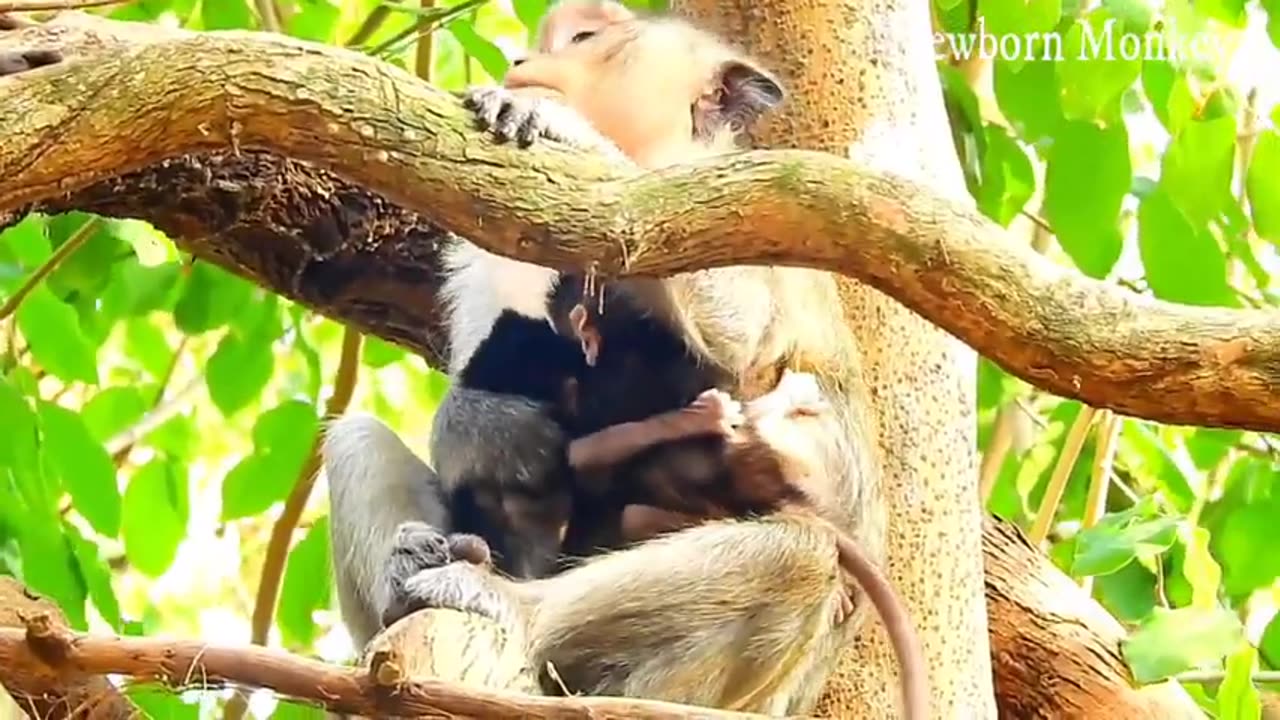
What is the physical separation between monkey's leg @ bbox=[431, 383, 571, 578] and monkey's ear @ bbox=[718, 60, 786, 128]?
40cm

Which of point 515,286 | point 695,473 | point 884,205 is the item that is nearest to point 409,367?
point 515,286

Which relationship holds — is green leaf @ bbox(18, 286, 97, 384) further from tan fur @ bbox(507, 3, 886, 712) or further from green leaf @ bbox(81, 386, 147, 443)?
tan fur @ bbox(507, 3, 886, 712)

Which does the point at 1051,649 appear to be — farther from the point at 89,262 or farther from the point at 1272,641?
the point at 89,262

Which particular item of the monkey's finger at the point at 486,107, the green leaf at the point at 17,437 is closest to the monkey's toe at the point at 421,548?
the green leaf at the point at 17,437

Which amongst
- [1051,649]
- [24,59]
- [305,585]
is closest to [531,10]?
[305,585]

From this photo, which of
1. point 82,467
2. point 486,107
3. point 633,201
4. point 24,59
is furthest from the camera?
point 82,467

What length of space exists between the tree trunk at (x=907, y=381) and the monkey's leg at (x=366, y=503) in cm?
50

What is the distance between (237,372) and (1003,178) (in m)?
1.00

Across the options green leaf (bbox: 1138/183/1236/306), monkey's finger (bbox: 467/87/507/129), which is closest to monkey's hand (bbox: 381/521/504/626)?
monkey's finger (bbox: 467/87/507/129)

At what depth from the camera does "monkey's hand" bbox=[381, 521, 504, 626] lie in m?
1.66

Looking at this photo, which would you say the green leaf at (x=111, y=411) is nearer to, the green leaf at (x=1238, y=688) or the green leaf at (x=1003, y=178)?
the green leaf at (x=1003, y=178)

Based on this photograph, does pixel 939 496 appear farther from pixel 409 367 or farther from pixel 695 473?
pixel 409 367

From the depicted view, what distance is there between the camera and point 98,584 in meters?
1.77

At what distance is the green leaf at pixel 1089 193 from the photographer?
6.04 feet
